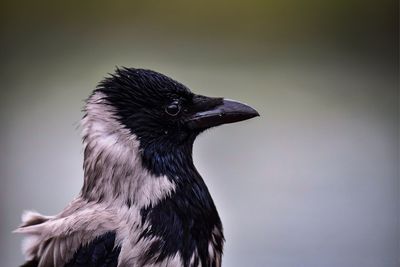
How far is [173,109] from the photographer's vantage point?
85 centimetres

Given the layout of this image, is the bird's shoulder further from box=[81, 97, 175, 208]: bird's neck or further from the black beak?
the black beak

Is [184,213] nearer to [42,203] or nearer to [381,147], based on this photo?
[42,203]

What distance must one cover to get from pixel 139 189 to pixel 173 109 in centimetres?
16

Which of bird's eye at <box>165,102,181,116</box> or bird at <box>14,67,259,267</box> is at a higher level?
bird's eye at <box>165,102,181,116</box>

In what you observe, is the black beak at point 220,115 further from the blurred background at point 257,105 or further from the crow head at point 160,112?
the blurred background at point 257,105

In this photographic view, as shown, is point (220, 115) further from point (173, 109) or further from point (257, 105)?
point (257, 105)

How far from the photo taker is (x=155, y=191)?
2.62ft

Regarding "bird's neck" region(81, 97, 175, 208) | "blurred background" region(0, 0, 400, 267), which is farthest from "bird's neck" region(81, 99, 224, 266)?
"blurred background" region(0, 0, 400, 267)

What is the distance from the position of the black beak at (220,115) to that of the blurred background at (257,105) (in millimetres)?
671

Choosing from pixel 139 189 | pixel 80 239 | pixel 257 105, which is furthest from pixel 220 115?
pixel 257 105

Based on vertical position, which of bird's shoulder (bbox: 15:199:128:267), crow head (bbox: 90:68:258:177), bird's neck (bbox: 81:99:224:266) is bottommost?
bird's shoulder (bbox: 15:199:128:267)

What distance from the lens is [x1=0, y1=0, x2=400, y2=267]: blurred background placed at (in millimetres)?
1516

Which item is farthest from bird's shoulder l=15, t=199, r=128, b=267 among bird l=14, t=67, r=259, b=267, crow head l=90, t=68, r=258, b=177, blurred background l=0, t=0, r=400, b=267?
blurred background l=0, t=0, r=400, b=267

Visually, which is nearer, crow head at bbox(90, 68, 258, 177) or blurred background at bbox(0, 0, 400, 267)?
crow head at bbox(90, 68, 258, 177)
